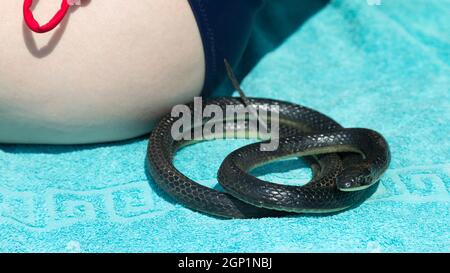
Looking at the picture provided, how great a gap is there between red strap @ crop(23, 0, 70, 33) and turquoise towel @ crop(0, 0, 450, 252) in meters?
0.50

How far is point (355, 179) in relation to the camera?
2.10 m

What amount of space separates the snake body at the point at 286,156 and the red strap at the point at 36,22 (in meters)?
0.49

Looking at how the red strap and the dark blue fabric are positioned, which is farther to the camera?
the dark blue fabric

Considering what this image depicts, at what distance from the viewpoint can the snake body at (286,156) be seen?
2049 millimetres

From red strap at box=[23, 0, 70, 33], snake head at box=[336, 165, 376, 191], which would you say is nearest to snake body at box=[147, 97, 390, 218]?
snake head at box=[336, 165, 376, 191]

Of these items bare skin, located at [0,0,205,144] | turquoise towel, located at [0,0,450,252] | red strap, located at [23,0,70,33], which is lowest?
turquoise towel, located at [0,0,450,252]

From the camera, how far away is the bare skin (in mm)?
2162

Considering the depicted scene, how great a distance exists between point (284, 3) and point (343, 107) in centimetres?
82

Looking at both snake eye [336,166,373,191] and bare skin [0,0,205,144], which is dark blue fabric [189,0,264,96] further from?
snake eye [336,166,373,191]

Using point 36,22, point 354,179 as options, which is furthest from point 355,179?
point 36,22

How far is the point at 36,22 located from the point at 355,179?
3.32 feet

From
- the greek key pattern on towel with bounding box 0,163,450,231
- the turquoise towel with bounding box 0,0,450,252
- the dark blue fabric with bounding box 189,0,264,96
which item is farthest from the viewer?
the dark blue fabric with bounding box 189,0,264,96

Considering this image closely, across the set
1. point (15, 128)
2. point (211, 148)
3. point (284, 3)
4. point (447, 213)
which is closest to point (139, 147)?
point (211, 148)

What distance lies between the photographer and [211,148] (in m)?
2.54
